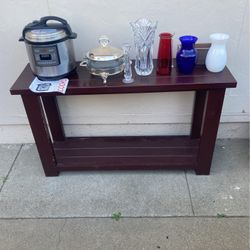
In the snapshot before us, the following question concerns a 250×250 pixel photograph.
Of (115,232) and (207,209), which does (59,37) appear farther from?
(207,209)

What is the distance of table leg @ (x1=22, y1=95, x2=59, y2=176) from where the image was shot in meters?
1.44

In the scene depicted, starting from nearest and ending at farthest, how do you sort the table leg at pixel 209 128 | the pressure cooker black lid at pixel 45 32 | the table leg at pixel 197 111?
the pressure cooker black lid at pixel 45 32 → the table leg at pixel 209 128 → the table leg at pixel 197 111

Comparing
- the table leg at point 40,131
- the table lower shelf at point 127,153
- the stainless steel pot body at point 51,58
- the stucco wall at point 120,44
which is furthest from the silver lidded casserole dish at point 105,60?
the table lower shelf at point 127,153

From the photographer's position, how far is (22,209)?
157cm

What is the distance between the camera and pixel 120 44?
160cm

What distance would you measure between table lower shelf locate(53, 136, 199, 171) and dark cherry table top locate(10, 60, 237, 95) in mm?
523

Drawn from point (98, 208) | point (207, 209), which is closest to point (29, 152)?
point (98, 208)

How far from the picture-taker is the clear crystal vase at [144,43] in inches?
54.4

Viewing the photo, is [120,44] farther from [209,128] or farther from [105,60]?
[209,128]

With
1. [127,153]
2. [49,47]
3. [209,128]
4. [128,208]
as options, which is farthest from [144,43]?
[128,208]

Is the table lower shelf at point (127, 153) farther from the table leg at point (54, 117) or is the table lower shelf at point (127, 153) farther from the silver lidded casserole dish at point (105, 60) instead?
the silver lidded casserole dish at point (105, 60)

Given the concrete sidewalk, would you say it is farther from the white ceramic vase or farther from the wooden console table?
the white ceramic vase

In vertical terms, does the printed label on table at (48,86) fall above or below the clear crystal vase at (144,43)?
below


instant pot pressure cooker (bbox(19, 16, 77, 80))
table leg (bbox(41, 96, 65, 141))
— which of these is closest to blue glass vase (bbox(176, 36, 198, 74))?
A: instant pot pressure cooker (bbox(19, 16, 77, 80))
